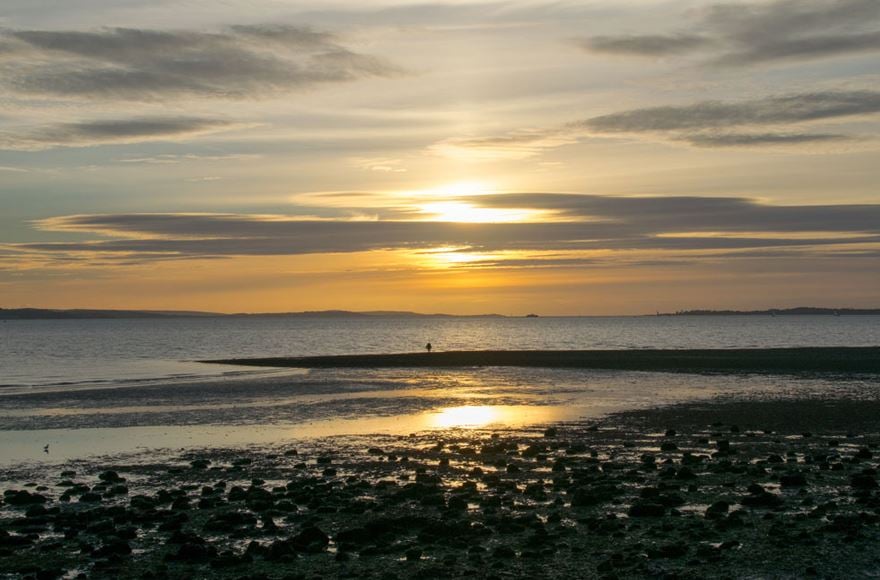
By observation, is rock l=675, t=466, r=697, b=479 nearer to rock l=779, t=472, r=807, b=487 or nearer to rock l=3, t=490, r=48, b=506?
rock l=779, t=472, r=807, b=487

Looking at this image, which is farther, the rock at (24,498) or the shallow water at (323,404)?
the shallow water at (323,404)

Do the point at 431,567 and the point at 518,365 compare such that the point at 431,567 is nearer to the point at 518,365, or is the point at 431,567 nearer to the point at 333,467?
the point at 333,467

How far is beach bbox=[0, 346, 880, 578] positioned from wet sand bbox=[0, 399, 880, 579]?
2.9 inches

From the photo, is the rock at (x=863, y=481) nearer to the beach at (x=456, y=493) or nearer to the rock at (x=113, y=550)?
the beach at (x=456, y=493)

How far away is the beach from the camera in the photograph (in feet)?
59.3

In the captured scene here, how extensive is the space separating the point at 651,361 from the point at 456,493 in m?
66.1

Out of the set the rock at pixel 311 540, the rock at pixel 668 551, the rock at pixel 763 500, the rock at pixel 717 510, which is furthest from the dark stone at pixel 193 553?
the rock at pixel 763 500

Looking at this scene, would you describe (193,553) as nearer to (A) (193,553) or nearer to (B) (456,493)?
(A) (193,553)

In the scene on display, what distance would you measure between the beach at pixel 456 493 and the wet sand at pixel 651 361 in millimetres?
29412

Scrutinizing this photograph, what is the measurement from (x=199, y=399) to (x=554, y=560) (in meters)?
40.9

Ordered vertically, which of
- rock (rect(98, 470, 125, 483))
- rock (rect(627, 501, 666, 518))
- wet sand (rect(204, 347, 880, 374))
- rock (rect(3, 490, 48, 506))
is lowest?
wet sand (rect(204, 347, 880, 374))

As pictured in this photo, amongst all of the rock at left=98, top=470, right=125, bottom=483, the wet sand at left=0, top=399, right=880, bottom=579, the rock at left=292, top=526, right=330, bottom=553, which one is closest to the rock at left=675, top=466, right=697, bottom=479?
the wet sand at left=0, top=399, right=880, bottom=579

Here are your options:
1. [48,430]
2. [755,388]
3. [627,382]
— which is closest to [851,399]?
[755,388]

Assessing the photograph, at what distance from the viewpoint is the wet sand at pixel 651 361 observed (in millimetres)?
77938
